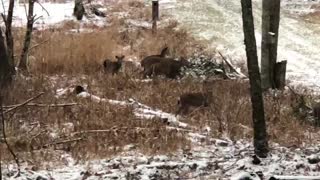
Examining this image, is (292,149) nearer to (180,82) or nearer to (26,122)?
(26,122)

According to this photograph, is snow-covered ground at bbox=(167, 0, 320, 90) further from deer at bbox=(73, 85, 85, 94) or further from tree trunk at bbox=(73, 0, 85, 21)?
deer at bbox=(73, 85, 85, 94)

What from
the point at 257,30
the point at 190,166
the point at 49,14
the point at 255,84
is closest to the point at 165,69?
the point at 255,84

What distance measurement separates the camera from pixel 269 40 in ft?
34.4

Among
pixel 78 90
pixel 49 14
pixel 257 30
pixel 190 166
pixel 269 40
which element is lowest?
pixel 257 30

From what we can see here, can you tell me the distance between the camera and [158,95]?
9141 millimetres

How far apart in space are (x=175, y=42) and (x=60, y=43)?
11.9ft

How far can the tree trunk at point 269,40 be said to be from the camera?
10531 millimetres

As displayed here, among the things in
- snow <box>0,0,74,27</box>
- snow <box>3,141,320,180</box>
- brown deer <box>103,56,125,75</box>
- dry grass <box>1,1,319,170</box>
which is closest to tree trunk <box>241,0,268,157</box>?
snow <box>3,141,320,180</box>

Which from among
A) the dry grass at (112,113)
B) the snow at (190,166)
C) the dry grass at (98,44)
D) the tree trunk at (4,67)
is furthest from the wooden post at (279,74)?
the tree trunk at (4,67)

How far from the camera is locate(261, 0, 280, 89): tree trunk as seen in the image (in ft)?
34.6

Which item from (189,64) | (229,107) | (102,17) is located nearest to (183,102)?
(229,107)

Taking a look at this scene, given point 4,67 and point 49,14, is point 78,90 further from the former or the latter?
point 49,14

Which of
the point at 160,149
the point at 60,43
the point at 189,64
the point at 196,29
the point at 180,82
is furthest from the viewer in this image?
the point at 196,29

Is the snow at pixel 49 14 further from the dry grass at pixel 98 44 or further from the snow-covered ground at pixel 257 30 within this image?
the snow-covered ground at pixel 257 30
